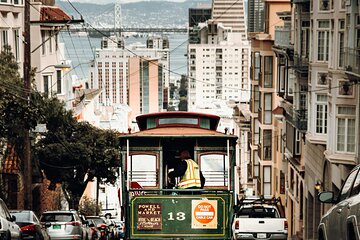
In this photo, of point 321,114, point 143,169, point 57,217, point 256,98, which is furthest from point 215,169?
point 256,98

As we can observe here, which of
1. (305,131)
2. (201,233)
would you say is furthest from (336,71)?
(201,233)

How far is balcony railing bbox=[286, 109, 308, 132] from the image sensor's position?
40.2m

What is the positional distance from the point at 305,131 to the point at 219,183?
20.2 m

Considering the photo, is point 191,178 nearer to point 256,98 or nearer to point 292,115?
point 292,115

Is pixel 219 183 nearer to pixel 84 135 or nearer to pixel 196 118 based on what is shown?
pixel 196 118

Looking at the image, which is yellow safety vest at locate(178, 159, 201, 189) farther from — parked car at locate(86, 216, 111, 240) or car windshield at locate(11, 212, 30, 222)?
parked car at locate(86, 216, 111, 240)

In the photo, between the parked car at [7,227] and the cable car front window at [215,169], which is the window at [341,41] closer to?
the cable car front window at [215,169]

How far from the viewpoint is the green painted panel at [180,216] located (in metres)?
19.3

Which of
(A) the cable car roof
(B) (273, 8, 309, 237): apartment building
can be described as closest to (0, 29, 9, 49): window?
(B) (273, 8, 309, 237): apartment building

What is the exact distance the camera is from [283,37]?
163 feet

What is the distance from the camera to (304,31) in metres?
40.7

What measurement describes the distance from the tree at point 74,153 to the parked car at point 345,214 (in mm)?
32979

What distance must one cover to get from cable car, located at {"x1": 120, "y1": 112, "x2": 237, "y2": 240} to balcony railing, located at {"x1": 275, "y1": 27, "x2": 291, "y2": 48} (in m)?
27.7

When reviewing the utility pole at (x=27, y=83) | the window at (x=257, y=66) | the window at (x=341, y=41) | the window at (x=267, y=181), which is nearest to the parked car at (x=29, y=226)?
the utility pole at (x=27, y=83)
